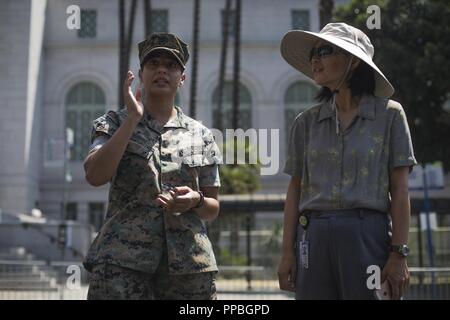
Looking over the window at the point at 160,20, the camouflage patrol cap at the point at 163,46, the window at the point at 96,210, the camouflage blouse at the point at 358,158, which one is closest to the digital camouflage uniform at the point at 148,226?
the camouflage patrol cap at the point at 163,46

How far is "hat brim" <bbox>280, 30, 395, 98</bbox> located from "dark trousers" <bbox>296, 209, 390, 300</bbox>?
73 cm

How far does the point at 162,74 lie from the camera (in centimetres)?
359

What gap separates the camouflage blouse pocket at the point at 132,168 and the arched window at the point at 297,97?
109ft

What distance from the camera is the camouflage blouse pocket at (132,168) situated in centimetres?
345

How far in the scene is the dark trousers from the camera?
3.31 meters

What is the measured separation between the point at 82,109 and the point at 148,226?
3343 cm

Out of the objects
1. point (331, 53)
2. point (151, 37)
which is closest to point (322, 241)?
point (331, 53)

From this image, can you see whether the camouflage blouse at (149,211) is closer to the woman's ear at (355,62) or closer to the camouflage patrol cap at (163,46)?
the camouflage patrol cap at (163,46)

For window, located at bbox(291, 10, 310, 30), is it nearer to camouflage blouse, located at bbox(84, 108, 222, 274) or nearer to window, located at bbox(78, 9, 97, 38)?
window, located at bbox(78, 9, 97, 38)

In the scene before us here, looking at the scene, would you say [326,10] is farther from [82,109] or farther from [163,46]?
[82,109]

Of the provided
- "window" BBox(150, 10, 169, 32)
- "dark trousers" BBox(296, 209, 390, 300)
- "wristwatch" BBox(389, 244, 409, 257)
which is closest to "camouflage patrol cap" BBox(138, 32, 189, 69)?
"dark trousers" BBox(296, 209, 390, 300)

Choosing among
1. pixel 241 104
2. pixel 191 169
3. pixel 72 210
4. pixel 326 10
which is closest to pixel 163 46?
pixel 191 169

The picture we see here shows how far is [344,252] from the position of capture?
332 cm

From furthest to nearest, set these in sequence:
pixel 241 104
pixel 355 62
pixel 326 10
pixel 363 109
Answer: pixel 241 104
pixel 326 10
pixel 355 62
pixel 363 109
